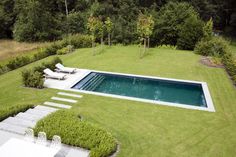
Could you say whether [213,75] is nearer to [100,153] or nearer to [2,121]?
[100,153]

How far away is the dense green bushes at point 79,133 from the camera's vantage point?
772 centimetres

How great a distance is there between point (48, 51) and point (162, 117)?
14136 mm

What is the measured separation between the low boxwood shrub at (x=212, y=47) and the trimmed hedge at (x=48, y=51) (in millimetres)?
10965

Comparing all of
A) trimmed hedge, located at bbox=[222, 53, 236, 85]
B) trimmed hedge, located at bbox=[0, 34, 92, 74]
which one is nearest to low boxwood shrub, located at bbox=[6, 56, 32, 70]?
trimmed hedge, located at bbox=[0, 34, 92, 74]

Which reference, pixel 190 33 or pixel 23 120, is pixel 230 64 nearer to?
pixel 190 33

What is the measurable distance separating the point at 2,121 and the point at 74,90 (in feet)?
15.2

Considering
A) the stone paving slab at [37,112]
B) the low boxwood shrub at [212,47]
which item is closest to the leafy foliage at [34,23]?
the low boxwood shrub at [212,47]

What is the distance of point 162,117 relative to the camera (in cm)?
1059

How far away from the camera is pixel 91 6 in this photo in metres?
29.7

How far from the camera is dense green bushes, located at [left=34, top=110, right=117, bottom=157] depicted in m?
7.72

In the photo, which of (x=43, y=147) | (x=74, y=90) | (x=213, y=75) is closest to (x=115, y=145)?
(x=43, y=147)

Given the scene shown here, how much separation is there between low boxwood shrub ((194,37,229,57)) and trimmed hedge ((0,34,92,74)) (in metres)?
11.0

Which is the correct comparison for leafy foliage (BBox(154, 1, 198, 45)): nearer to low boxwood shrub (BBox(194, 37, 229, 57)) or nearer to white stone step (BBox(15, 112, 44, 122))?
low boxwood shrub (BBox(194, 37, 229, 57))

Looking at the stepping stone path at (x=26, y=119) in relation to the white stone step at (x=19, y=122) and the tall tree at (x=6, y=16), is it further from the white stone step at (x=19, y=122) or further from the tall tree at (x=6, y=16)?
the tall tree at (x=6, y=16)
